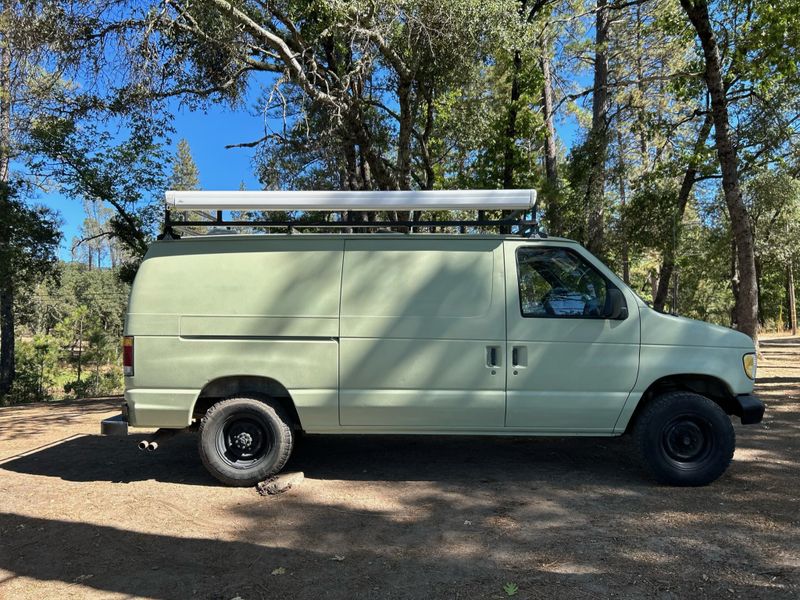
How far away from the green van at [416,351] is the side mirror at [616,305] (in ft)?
0.06

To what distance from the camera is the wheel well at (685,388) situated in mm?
4734

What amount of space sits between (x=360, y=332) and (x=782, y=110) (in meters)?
13.2

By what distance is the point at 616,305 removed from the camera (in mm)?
4609

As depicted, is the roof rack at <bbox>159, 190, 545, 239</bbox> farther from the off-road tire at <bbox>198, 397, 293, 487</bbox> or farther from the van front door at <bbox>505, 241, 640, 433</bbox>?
the off-road tire at <bbox>198, 397, 293, 487</bbox>

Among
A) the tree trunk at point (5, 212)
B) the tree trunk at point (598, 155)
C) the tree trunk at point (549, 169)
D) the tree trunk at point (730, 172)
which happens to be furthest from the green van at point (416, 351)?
the tree trunk at point (598, 155)

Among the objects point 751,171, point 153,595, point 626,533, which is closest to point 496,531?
point 626,533

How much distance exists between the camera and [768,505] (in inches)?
167

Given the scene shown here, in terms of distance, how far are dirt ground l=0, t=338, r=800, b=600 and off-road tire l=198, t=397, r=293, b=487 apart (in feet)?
0.61

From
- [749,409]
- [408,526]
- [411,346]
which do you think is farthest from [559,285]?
[408,526]

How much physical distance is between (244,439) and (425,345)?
1821mm

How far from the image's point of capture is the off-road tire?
4754 millimetres

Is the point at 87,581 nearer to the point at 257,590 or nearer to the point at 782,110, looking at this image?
the point at 257,590

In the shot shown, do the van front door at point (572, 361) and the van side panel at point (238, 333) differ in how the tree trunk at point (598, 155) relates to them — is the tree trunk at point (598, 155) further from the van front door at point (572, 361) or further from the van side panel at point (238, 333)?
the van side panel at point (238, 333)

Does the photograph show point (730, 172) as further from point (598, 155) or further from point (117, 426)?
point (117, 426)
